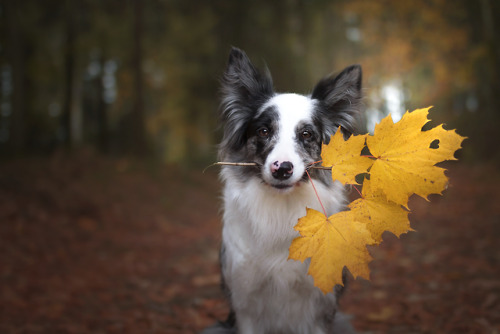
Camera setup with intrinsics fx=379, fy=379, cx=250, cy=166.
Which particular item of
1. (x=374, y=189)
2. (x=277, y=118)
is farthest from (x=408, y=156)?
(x=277, y=118)

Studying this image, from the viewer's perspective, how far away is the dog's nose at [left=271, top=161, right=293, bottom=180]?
7.95 ft

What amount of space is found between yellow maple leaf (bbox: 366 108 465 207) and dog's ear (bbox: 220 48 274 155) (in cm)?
124

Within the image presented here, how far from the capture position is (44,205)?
802cm

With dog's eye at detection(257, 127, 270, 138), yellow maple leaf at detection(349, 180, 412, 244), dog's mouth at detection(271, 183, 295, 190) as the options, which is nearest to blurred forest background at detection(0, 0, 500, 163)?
dog's eye at detection(257, 127, 270, 138)

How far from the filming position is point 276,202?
2.86 metres

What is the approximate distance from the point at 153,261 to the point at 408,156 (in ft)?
19.6

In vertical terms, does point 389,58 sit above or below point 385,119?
above

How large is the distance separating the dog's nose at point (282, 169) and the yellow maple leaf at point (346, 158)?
0.27 meters

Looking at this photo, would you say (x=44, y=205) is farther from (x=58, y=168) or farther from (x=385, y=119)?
(x=385, y=119)

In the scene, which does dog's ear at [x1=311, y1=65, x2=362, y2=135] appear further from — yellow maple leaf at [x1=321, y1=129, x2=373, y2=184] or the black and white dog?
yellow maple leaf at [x1=321, y1=129, x2=373, y2=184]

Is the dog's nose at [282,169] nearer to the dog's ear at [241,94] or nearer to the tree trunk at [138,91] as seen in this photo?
the dog's ear at [241,94]

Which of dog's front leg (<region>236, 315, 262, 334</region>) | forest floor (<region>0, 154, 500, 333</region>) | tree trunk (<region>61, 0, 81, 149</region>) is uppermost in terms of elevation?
tree trunk (<region>61, 0, 81, 149</region>)

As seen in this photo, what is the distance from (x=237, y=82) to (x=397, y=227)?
1721mm

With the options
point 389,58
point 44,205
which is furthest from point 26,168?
point 389,58
